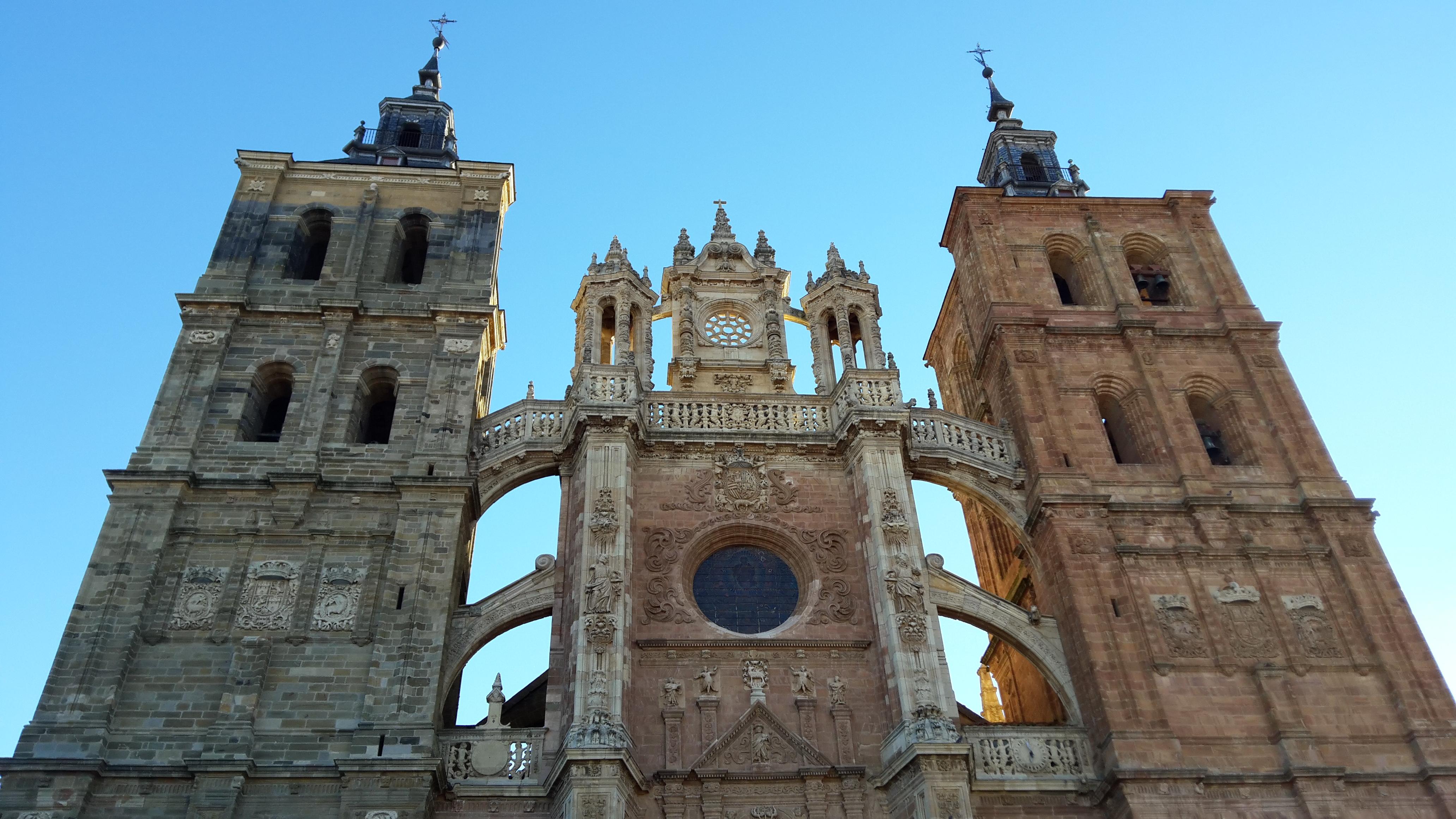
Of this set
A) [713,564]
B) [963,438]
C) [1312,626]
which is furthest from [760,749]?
[1312,626]

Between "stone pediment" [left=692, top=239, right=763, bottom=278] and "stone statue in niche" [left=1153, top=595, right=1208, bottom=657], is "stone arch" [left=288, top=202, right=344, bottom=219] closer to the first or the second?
"stone pediment" [left=692, top=239, right=763, bottom=278]

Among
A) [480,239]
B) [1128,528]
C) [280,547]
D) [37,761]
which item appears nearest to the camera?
[37,761]

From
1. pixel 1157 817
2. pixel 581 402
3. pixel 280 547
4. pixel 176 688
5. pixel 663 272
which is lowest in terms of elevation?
pixel 1157 817

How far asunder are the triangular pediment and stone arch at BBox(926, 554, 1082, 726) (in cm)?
331

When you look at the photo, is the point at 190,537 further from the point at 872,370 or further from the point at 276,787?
the point at 872,370

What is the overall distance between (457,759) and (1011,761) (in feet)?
26.4

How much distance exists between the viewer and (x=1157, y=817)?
53.5 ft

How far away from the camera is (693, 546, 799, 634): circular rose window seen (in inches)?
749

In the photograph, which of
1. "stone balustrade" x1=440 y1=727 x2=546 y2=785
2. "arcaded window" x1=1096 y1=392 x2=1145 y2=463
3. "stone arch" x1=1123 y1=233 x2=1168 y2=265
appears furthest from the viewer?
"stone arch" x1=1123 y1=233 x2=1168 y2=265

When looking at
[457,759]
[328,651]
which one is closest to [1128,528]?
[457,759]

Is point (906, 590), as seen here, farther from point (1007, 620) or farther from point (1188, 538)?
point (1188, 538)

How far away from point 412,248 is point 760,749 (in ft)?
47.8

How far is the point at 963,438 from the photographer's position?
21.8m

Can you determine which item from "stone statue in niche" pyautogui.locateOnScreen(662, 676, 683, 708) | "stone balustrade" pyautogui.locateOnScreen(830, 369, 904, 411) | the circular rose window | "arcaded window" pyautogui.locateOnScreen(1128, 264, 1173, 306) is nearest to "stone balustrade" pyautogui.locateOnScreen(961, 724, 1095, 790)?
the circular rose window
